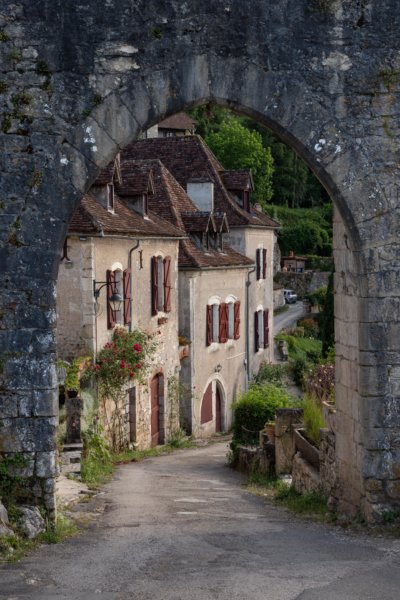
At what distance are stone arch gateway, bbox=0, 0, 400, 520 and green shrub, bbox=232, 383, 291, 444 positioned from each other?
947 centimetres

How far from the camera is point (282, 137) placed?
780cm

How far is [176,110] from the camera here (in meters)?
7.53

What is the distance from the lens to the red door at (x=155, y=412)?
2092 cm

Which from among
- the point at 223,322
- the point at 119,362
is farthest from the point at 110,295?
the point at 223,322

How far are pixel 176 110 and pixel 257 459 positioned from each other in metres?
8.04

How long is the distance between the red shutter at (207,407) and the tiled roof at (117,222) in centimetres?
520

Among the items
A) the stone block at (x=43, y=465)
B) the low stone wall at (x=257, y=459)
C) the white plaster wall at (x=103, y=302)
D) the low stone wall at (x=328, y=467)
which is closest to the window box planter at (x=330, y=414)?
the low stone wall at (x=328, y=467)

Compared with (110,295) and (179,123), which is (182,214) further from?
(179,123)

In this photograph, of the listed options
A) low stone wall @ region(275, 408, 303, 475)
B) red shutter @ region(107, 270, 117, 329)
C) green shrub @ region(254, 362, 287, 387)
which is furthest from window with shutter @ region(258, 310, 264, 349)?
low stone wall @ region(275, 408, 303, 475)

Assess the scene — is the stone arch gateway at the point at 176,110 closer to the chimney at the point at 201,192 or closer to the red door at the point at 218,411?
the red door at the point at 218,411

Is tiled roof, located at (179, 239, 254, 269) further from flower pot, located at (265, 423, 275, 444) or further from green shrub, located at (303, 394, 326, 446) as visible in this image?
green shrub, located at (303, 394, 326, 446)

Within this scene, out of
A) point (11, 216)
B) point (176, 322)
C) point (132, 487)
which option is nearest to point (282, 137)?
point (11, 216)

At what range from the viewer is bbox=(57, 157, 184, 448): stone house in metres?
16.9

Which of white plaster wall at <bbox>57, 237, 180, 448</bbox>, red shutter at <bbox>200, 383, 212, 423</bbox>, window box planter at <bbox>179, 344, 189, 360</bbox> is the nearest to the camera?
white plaster wall at <bbox>57, 237, 180, 448</bbox>
